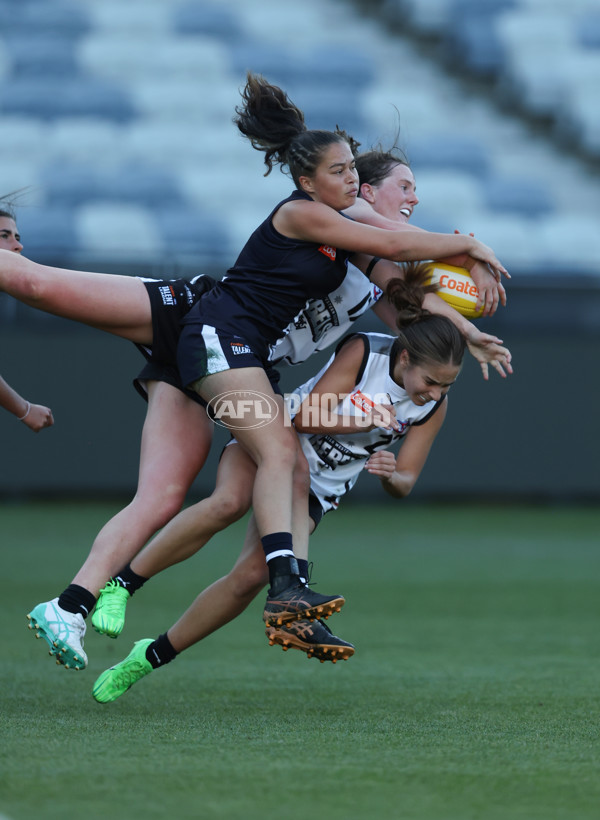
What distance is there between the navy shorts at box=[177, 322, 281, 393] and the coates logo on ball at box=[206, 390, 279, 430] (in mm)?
89

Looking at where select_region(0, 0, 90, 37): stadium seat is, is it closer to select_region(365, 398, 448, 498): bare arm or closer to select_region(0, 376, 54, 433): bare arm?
select_region(0, 376, 54, 433): bare arm

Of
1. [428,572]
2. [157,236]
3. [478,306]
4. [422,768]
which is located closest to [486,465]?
[428,572]

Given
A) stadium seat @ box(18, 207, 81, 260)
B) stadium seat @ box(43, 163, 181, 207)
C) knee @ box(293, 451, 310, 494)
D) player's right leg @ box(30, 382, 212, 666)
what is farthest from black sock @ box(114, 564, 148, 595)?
stadium seat @ box(43, 163, 181, 207)

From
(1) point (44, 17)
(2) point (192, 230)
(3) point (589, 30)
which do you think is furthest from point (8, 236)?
(3) point (589, 30)

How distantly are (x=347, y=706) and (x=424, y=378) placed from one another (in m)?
1.14

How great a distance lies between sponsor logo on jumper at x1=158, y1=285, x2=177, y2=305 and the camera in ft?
13.0

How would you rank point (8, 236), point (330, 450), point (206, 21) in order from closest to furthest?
point (330, 450), point (8, 236), point (206, 21)

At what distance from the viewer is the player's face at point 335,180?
12.4 ft

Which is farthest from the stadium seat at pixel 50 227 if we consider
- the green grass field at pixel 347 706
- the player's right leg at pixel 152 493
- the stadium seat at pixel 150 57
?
the player's right leg at pixel 152 493

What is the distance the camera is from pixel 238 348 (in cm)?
376

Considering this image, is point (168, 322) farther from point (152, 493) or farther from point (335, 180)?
point (335, 180)

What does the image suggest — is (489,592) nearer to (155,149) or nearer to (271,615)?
(271,615)

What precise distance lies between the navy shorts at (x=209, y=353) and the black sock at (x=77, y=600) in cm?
76

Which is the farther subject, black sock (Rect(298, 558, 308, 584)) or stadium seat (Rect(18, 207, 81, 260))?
stadium seat (Rect(18, 207, 81, 260))
